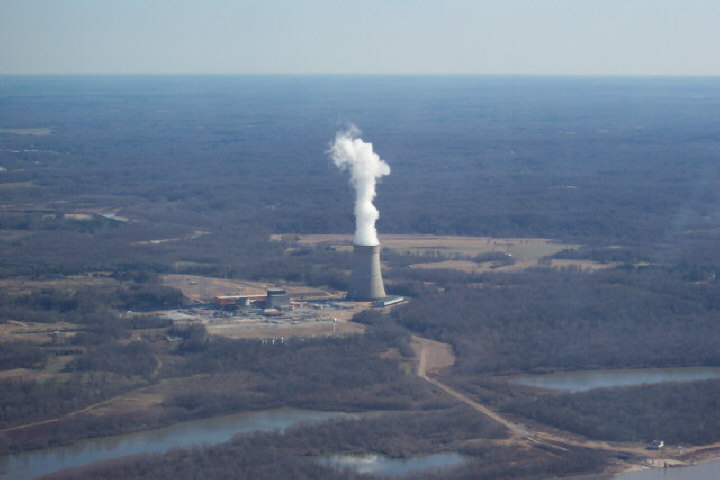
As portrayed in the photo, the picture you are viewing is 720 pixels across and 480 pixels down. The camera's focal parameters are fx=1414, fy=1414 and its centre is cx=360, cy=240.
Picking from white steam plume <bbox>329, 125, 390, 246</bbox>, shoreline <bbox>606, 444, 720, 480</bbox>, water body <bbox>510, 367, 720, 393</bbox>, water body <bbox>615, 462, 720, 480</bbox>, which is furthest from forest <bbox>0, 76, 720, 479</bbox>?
white steam plume <bbox>329, 125, 390, 246</bbox>

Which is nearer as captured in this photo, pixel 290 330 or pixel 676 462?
pixel 676 462

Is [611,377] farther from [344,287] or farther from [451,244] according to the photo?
[451,244]

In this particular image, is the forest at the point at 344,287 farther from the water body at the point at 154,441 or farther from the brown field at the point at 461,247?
the brown field at the point at 461,247

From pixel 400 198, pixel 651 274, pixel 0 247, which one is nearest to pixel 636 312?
pixel 651 274

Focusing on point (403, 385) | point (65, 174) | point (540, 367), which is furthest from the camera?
point (65, 174)

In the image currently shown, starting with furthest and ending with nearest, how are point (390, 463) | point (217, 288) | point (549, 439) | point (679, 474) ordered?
point (217, 288)
point (549, 439)
point (390, 463)
point (679, 474)

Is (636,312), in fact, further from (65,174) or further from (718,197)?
(65,174)

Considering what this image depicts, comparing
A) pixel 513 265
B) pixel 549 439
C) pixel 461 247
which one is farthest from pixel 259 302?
pixel 461 247
